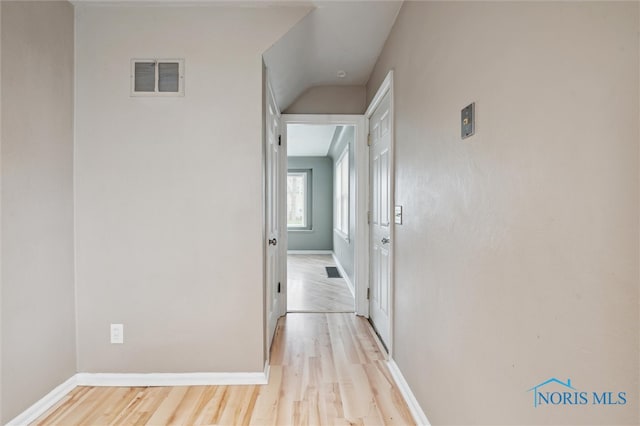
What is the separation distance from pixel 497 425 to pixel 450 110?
1183 mm

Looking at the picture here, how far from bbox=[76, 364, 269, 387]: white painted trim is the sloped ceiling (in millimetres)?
2147

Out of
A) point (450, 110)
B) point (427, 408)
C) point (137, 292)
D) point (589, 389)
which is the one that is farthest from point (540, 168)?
point (137, 292)

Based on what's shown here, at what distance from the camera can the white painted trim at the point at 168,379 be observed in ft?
6.95

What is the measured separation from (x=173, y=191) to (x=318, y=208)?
6.43 meters

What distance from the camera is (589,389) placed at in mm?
721

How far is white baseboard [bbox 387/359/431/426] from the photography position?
5.60 feet

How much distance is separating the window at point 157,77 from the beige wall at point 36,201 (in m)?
0.40

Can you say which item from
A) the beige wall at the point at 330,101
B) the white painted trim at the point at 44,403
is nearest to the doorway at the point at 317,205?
the beige wall at the point at 330,101

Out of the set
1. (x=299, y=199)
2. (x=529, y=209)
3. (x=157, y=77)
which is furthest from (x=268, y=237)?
(x=299, y=199)

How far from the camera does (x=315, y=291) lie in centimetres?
457

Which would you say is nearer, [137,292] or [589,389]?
[589,389]

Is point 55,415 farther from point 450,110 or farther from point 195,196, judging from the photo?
point 450,110

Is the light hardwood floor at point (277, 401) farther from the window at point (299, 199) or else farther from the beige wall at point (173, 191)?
the window at point (299, 199)

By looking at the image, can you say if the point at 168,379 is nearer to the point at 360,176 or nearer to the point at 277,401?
the point at 277,401
